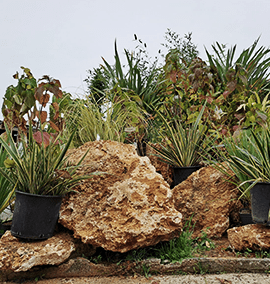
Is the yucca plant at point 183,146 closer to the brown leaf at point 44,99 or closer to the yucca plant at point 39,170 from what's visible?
the yucca plant at point 39,170

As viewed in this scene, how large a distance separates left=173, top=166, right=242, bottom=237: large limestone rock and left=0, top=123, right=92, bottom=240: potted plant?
1228mm

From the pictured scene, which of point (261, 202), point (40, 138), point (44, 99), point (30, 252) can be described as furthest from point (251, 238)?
point (44, 99)

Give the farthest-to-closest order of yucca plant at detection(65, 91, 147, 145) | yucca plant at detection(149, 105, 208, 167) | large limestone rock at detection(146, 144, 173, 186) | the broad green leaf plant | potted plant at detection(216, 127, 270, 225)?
→ large limestone rock at detection(146, 144, 173, 186) → yucca plant at detection(149, 105, 208, 167) → yucca plant at detection(65, 91, 147, 145) → the broad green leaf plant → potted plant at detection(216, 127, 270, 225)

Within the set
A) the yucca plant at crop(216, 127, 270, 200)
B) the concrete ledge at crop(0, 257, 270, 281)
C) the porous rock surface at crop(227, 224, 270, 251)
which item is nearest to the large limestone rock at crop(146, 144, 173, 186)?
the yucca plant at crop(216, 127, 270, 200)

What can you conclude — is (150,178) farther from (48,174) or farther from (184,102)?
(184,102)

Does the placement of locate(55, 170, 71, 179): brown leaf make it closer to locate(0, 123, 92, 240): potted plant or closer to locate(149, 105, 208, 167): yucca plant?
locate(0, 123, 92, 240): potted plant

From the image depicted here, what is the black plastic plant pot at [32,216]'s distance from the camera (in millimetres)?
2115

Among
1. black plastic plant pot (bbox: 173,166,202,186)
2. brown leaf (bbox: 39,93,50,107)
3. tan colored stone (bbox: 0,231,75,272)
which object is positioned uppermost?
brown leaf (bbox: 39,93,50,107)

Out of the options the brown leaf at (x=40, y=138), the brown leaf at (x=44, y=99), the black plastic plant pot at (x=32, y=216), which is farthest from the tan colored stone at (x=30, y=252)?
the brown leaf at (x=44, y=99)

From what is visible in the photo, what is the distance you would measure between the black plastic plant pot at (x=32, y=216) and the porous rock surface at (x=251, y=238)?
60.8 inches

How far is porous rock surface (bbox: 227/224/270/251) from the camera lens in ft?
7.63

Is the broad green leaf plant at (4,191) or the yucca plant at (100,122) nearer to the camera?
the broad green leaf plant at (4,191)

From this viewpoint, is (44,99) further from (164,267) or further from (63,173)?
(164,267)

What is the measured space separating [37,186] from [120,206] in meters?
0.66
